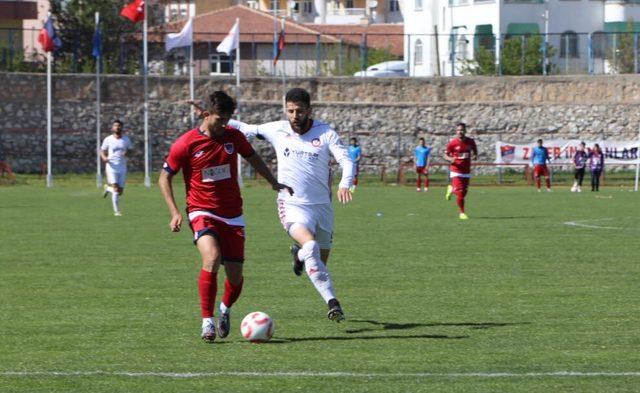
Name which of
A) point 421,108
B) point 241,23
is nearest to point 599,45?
point 421,108

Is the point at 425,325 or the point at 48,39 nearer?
the point at 425,325

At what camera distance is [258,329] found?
10914 millimetres

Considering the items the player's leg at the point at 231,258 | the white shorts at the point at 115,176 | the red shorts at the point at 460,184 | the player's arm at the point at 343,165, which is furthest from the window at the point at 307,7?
the player's leg at the point at 231,258

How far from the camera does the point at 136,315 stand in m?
12.8

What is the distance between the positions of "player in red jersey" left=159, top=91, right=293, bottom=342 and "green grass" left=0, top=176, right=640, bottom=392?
1.80ft

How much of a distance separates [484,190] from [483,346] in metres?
37.6

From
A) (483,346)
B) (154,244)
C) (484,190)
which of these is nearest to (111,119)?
(484,190)

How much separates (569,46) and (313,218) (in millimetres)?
55726

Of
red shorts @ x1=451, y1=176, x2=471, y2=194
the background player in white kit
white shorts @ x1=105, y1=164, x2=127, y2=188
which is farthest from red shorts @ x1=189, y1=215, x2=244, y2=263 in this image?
white shorts @ x1=105, y1=164, x2=127, y2=188

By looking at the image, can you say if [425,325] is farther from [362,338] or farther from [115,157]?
[115,157]

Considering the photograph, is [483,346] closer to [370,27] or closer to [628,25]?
[628,25]

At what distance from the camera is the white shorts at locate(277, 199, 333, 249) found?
41.3 feet

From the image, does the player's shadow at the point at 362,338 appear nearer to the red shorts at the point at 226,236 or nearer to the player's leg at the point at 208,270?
the player's leg at the point at 208,270

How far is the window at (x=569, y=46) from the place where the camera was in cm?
6481
